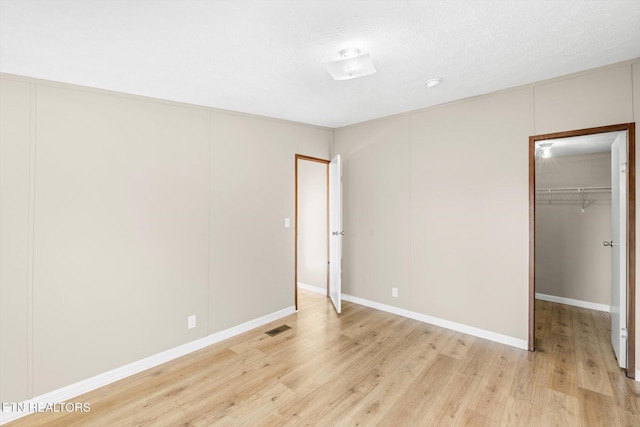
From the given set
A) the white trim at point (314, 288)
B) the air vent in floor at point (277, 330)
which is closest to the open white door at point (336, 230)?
the white trim at point (314, 288)

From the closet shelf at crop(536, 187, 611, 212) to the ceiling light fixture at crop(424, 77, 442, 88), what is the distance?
311cm

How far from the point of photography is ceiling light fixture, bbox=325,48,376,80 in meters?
2.03

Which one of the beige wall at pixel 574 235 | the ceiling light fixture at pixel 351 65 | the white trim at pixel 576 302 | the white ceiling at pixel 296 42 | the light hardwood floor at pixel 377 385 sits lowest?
the light hardwood floor at pixel 377 385

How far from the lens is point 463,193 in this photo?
10.8 ft

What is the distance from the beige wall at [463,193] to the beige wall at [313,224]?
0.75m

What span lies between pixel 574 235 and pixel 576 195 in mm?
596

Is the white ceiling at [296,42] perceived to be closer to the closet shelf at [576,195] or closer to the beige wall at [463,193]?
the beige wall at [463,193]

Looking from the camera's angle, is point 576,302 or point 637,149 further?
point 576,302

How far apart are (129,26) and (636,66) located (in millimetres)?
3704

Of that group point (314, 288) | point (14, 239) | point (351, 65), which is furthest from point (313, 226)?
point (14, 239)

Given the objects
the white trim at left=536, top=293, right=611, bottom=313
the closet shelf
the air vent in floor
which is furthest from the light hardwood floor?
the closet shelf

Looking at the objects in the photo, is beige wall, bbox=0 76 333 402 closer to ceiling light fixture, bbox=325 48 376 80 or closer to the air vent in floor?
the air vent in floor

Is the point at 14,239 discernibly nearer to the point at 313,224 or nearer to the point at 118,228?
the point at 118,228

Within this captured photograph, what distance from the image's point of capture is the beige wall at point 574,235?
412cm
